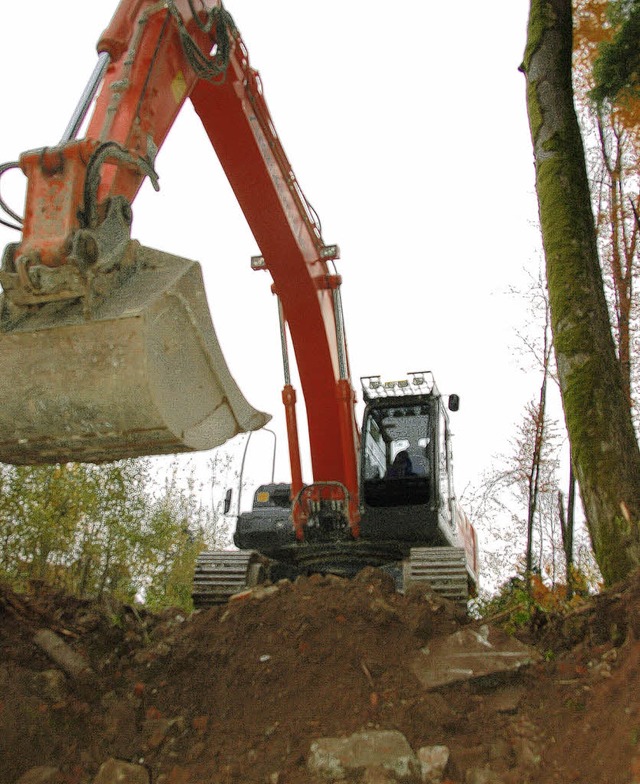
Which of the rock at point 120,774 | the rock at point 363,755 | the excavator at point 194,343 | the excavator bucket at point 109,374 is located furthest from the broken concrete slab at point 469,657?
the excavator bucket at point 109,374

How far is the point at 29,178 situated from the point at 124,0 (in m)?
1.88

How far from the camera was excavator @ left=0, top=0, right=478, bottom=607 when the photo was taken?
348cm

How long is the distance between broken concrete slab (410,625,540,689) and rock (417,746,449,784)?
2.28ft

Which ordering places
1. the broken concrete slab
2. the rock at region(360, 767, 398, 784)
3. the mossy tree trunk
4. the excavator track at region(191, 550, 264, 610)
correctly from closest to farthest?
the rock at region(360, 767, 398, 784) → the broken concrete slab → the mossy tree trunk → the excavator track at region(191, 550, 264, 610)

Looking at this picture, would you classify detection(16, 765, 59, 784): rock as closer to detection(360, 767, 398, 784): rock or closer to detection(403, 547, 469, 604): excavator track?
detection(360, 767, 398, 784): rock

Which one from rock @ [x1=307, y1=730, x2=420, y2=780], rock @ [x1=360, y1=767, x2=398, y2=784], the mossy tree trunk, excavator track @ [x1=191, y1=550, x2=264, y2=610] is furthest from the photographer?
excavator track @ [x1=191, y1=550, x2=264, y2=610]

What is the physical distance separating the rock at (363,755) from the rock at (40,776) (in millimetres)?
1199

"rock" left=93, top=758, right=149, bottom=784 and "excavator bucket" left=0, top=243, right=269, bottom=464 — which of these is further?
"rock" left=93, top=758, right=149, bottom=784

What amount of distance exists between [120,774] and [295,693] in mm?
1091

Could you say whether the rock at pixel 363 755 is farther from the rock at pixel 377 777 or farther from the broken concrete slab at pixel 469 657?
the broken concrete slab at pixel 469 657

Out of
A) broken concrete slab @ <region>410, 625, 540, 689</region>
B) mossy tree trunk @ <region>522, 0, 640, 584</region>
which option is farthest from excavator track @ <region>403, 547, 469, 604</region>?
mossy tree trunk @ <region>522, 0, 640, 584</region>

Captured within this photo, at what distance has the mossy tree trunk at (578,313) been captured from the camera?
4.38 meters

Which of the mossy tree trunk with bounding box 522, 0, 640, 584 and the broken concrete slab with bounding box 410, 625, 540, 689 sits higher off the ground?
the mossy tree trunk with bounding box 522, 0, 640, 584

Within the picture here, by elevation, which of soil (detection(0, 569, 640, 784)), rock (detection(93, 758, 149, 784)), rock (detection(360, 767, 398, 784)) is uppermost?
soil (detection(0, 569, 640, 784))
